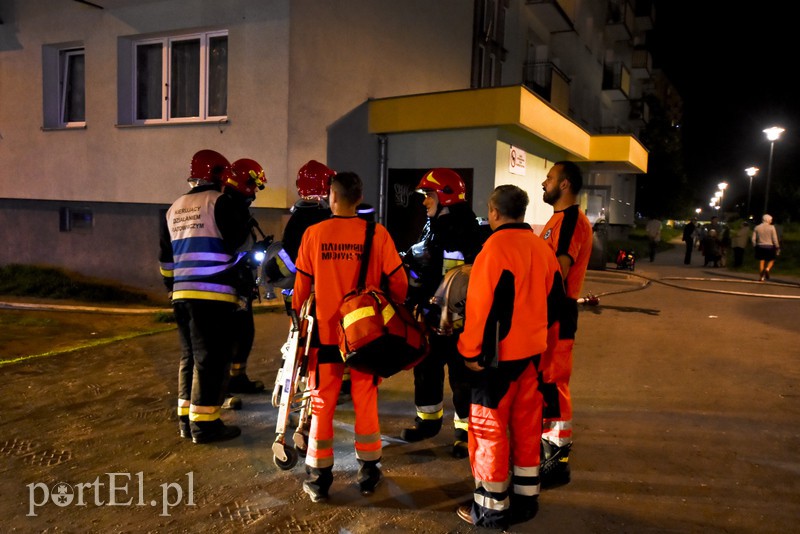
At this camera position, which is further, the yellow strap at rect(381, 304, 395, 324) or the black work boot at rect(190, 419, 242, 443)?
the black work boot at rect(190, 419, 242, 443)

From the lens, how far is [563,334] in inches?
146

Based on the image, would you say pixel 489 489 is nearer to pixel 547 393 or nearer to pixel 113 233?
pixel 547 393

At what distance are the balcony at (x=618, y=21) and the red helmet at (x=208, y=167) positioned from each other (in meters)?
27.5

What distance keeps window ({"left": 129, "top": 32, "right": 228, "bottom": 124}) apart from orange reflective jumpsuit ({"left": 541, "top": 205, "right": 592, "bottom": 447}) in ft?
26.5

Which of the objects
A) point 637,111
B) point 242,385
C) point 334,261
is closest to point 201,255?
A: point 334,261

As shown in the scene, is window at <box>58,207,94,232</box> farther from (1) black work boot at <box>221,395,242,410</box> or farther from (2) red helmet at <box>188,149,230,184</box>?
(2) red helmet at <box>188,149,230,184</box>

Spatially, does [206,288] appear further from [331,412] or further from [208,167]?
[331,412]

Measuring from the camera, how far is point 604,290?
12.7 m

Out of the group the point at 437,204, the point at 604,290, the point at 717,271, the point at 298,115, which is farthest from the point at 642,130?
the point at 437,204

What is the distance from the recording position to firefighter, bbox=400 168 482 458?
409 centimetres

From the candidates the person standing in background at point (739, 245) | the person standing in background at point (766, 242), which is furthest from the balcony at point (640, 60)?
the person standing in background at point (766, 242)

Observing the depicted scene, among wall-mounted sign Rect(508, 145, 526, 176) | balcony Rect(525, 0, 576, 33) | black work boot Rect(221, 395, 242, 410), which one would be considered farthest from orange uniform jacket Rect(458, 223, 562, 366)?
balcony Rect(525, 0, 576, 33)

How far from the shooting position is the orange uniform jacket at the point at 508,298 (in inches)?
120

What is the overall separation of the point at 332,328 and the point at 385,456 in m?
1.22
